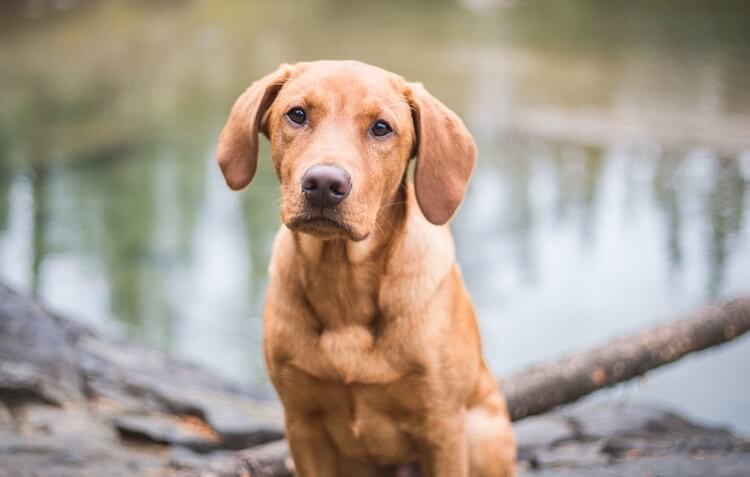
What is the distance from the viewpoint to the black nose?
2.15 m

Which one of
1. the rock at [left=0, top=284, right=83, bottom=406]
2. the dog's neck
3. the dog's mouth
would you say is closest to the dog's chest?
the dog's neck

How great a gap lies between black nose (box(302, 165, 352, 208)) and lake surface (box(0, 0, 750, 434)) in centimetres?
172

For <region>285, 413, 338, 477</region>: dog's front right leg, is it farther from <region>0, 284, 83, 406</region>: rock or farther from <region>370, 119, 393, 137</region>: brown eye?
<region>0, 284, 83, 406</region>: rock

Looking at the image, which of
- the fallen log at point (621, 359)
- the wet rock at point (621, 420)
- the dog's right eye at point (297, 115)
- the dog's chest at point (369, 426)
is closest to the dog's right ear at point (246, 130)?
the dog's right eye at point (297, 115)

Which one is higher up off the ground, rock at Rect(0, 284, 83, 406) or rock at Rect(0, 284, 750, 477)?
rock at Rect(0, 284, 83, 406)

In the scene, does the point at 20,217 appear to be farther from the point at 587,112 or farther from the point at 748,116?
the point at 748,116

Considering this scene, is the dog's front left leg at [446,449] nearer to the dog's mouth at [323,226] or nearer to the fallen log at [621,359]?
the dog's mouth at [323,226]

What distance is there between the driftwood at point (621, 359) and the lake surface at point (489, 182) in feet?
2.76

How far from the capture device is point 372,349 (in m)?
2.49

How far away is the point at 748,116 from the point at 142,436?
278 inches

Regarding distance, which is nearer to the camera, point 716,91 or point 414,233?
point 414,233

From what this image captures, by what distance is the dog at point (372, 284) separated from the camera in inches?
93.2

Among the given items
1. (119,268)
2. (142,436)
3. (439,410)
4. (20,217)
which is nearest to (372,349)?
(439,410)

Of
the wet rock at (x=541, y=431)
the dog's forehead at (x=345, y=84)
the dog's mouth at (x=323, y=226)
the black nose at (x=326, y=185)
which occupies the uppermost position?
the dog's forehead at (x=345, y=84)
